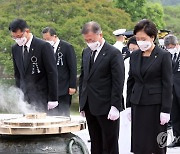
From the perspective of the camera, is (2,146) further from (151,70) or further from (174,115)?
(174,115)

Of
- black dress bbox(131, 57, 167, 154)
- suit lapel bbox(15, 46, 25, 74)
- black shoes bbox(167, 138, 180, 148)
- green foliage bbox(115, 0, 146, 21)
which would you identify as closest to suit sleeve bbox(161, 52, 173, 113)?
black dress bbox(131, 57, 167, 154)

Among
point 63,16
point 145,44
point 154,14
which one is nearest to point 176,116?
point 145,44

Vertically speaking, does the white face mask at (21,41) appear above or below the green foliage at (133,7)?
above

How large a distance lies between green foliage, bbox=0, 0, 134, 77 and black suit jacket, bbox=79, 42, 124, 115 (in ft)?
42.4

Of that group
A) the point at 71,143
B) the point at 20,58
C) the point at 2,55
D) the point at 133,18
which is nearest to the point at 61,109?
the point at 20,58

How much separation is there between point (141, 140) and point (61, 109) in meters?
2.69

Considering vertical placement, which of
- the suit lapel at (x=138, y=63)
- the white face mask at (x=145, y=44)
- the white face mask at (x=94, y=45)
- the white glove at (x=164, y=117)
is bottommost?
the white glove at (x=164, y=117)

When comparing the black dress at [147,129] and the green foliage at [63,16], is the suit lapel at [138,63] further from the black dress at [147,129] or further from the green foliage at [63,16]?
the green foliage at [63,16]

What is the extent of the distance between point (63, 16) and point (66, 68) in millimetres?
12137

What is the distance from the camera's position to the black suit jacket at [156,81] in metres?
5.91

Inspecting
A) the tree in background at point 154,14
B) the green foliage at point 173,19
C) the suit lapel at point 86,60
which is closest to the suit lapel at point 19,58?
the suit lapel at point 86,60

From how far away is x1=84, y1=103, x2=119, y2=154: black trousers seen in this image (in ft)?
21.2

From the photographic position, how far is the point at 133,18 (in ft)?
84.7

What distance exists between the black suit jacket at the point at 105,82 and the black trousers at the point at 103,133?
0.44ft
